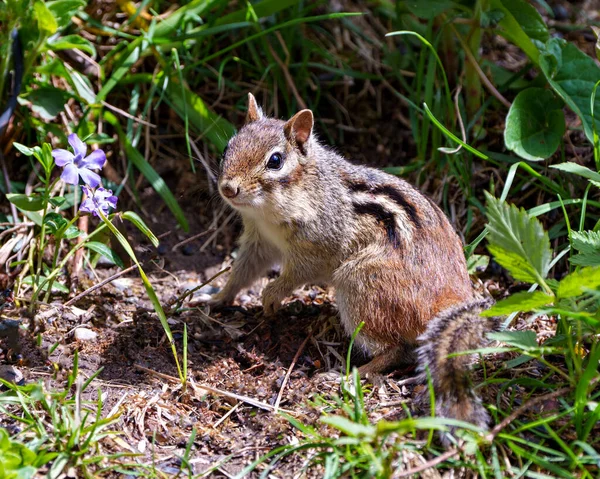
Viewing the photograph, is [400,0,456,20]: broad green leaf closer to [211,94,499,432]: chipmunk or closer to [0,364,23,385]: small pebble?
[211,94,499,432]: chipmunk

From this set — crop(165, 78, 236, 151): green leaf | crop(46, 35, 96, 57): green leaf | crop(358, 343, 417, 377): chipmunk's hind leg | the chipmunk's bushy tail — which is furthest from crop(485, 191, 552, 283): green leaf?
crop(46, 35, 96, 57): green leaf

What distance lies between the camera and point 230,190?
12.2 ft

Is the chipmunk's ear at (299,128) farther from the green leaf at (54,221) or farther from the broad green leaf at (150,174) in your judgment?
the green leaf at (54,221)

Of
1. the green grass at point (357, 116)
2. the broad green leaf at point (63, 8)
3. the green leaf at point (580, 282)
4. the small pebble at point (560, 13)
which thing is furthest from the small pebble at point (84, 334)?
the small pebble at point (560, 13)

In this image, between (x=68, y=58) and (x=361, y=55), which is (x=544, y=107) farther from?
(x=68, y=58)

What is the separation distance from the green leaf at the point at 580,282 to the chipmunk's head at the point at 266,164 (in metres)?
1.61

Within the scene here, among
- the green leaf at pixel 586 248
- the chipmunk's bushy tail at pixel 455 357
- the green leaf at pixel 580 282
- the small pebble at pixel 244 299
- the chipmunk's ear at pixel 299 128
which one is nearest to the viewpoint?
the green leaf at pixel 580 282

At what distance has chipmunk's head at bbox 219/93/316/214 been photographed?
3.77 meters

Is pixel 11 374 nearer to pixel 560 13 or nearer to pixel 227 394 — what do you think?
pixel 227 394

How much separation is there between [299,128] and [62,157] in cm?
129

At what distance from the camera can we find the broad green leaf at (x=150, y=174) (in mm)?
4691

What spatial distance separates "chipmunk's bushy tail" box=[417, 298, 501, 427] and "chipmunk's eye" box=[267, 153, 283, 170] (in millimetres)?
1203

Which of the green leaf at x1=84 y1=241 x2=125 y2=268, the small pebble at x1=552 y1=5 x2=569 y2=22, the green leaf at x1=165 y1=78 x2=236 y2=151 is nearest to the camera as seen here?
the green leaf at x1=84 y1=241 x2=125 y2=268

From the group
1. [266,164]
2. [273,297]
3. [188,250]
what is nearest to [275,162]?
[266,164]
